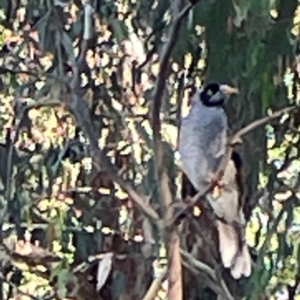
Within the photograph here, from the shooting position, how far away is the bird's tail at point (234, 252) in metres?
3.21

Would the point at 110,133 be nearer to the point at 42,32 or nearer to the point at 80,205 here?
the point at 80,205

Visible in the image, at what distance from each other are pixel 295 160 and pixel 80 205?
720 mm

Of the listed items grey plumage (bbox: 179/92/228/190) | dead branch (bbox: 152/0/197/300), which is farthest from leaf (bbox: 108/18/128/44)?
dead branch (bbox: 152/0/197/300)

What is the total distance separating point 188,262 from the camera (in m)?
3.11

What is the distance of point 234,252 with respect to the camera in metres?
3.25

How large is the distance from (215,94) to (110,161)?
444 millimetres

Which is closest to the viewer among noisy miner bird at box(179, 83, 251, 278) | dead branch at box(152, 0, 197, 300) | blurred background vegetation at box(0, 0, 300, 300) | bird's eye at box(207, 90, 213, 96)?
dead branch at box(152, 0, 197, 300)

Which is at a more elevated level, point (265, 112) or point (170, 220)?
point (265, 112)

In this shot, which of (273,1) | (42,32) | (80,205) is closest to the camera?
(273,1)

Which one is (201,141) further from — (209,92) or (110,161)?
(110,161)

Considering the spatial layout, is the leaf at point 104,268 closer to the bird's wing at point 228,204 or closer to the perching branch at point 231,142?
the bird's wing at point 228,204

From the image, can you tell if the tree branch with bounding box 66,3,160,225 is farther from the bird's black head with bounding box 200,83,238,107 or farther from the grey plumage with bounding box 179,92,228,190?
the grey plumage with bounding box 179,92,228,190

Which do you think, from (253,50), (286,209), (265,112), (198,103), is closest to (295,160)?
(286,209)

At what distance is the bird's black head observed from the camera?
8.85 feet
